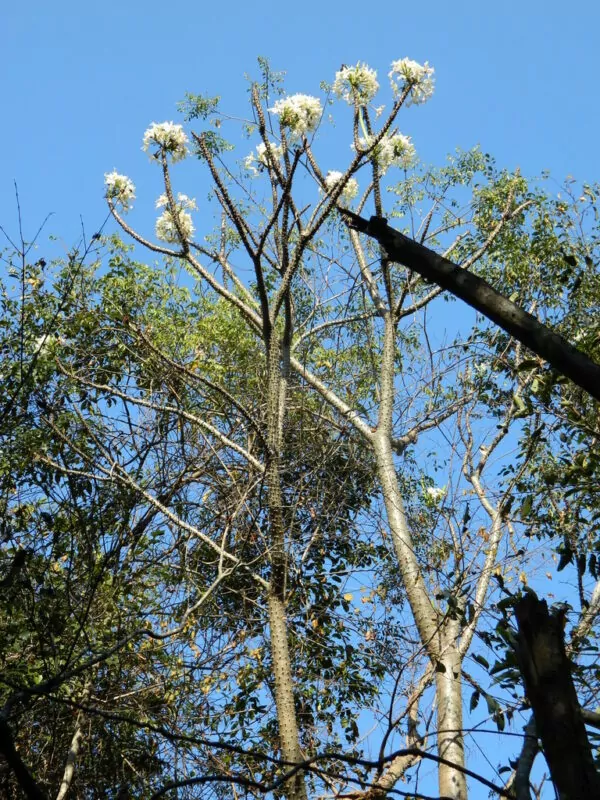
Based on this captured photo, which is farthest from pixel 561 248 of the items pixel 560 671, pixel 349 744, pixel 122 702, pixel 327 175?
pixel 560 671

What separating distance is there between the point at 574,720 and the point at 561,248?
990cm

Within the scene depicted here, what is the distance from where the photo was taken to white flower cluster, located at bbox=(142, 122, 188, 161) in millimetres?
8492

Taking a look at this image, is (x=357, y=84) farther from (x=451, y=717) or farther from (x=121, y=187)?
(x=451, y=717)

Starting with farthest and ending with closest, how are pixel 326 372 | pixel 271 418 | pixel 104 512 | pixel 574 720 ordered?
pixel 326 372
pixel 271 418
pixel 104 512
pixel 574 720

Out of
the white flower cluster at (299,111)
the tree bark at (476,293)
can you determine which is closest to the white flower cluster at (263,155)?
the white flower cluster at (299,111)

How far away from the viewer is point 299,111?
798cm

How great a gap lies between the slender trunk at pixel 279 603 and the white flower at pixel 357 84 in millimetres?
2573

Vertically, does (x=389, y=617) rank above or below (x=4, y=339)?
below

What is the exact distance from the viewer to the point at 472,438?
908 centimetres

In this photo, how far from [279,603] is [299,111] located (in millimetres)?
4019

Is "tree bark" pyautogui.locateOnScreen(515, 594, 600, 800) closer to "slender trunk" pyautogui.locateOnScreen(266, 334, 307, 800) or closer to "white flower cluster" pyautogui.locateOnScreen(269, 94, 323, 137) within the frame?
"slender trunk" pyautogui.locateOnScreen(266, 334, 307, 800)

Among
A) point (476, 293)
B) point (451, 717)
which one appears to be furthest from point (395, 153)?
point (476, 293)

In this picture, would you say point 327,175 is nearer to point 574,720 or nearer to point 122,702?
point 122,702

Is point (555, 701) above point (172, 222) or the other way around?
the other way around
